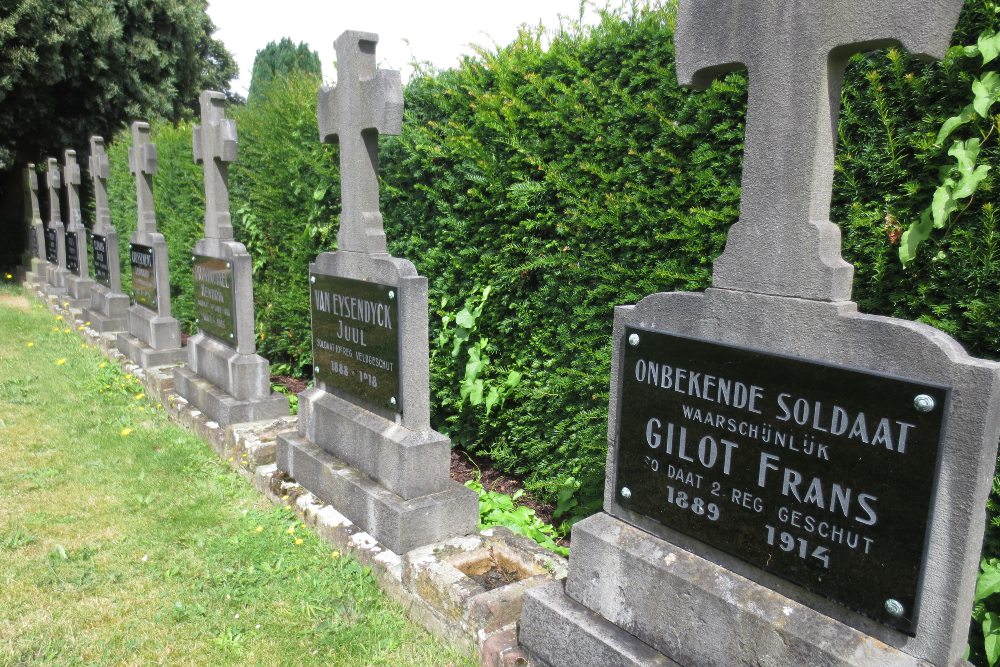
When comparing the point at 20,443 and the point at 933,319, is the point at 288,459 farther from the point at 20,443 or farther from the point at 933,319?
the point at 933,319

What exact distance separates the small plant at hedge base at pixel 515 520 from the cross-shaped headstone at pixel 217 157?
334 centimetres

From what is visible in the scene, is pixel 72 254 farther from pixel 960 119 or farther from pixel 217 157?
pixel 960 119

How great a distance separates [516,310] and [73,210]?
11058 mm

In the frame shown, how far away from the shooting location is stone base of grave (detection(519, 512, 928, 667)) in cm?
190

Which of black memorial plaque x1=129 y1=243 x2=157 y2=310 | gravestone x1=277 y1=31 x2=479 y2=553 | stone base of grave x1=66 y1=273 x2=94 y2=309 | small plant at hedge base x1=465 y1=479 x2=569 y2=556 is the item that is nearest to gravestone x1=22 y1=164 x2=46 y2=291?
stone base of grave x1=66 y1=273 x2=94 y2=309

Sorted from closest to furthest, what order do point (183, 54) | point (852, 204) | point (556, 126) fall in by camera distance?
1. point (852, 204)
2. point (556, 126)
3. point (183, 54)

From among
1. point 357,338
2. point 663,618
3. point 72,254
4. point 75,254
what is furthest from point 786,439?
point 72,254

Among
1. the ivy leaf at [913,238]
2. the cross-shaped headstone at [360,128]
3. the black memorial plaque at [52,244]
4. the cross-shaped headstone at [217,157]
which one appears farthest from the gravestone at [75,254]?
the ivy leaf at [913,238]

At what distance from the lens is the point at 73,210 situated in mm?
12203

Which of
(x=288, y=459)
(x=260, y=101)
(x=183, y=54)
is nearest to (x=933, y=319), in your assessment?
(x=288, y=459)

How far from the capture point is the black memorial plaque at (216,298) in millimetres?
5684

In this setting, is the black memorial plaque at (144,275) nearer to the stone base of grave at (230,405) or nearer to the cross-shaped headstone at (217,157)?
the cross-shaped headstone at (217,157)

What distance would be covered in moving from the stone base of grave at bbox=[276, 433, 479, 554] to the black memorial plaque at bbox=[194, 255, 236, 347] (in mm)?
2095

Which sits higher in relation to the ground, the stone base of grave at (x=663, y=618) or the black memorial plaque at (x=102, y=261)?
the black memorial plaque at (x=102, y=261)
